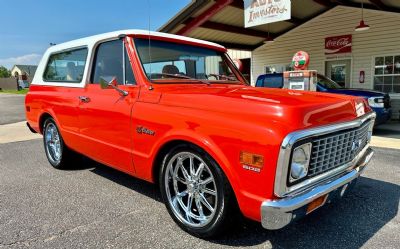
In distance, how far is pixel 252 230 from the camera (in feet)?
9.93

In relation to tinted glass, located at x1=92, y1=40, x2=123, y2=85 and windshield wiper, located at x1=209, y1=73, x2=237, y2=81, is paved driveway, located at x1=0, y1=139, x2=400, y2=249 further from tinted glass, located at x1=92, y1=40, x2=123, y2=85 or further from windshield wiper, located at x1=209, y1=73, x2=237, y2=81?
windshield wiper, located at x1=209, y1=73, x2=237, y2=81

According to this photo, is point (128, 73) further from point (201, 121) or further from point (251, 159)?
point (251, 159)

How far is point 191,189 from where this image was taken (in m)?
3.01

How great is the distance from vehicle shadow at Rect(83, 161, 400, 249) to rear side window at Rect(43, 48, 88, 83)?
1.81m

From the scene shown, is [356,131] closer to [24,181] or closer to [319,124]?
[319,124]

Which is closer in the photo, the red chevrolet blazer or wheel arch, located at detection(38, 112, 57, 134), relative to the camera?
the red chevrolet blazer

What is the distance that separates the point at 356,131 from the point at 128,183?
289 centimetres

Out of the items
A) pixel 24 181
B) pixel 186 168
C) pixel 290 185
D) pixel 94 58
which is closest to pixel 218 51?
pixel 94 58

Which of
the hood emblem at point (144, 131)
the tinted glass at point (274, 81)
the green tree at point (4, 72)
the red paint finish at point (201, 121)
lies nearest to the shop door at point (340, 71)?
the tinted glass at point (274, 81)

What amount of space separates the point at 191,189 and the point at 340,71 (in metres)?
11.6

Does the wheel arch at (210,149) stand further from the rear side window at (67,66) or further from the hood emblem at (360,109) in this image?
the rear side window at (67,66)

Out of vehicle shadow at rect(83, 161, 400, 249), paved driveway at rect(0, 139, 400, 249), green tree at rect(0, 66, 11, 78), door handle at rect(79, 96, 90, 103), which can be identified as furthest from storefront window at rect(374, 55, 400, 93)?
green tree at rect(0, 66, 11, 78)

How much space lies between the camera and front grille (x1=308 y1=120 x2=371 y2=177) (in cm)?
247

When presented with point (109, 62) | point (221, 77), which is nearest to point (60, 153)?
point (109, 62)
